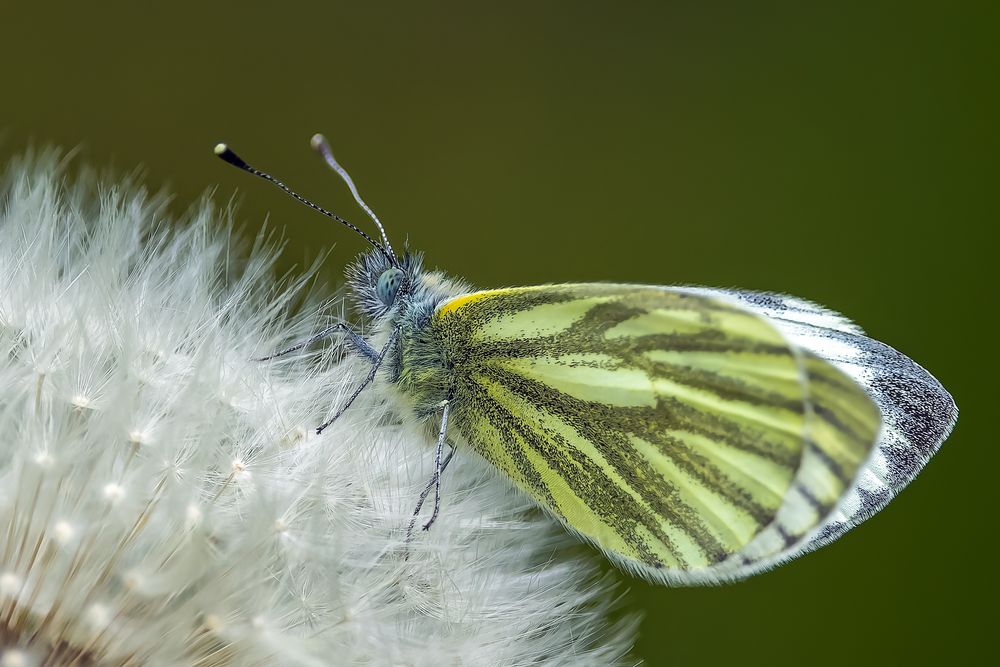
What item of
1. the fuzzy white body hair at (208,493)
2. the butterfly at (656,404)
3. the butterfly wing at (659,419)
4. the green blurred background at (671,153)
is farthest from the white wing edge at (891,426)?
the green blurred background at (671,153)

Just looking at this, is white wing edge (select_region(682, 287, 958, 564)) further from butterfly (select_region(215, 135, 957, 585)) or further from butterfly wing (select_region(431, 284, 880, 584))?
butterfly wing (select_region(431, 284, 880, 584))

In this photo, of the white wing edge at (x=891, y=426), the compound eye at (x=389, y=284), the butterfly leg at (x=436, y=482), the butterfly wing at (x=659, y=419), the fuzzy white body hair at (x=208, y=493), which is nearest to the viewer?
the fuzzy white body hair at (x=208, y=493)

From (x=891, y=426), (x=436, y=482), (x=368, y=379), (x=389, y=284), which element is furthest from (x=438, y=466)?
(x=891, y=426)

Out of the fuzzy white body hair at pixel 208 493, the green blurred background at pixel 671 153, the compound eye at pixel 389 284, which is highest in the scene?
the green blurred background at pixel 671 153

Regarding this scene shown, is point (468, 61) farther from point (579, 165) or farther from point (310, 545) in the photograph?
point (310, 545)

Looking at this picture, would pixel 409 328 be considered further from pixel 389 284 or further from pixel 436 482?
pixel 436 482

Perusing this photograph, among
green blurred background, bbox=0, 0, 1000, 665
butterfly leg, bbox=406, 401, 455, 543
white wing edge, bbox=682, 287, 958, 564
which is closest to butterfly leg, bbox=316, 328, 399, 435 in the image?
butterfly leg, bbox=406, 401, 455, 543

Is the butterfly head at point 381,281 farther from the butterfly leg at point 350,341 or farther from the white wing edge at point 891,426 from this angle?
the white wing edge at point 891,426

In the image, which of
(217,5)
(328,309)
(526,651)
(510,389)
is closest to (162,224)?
(328,309)
